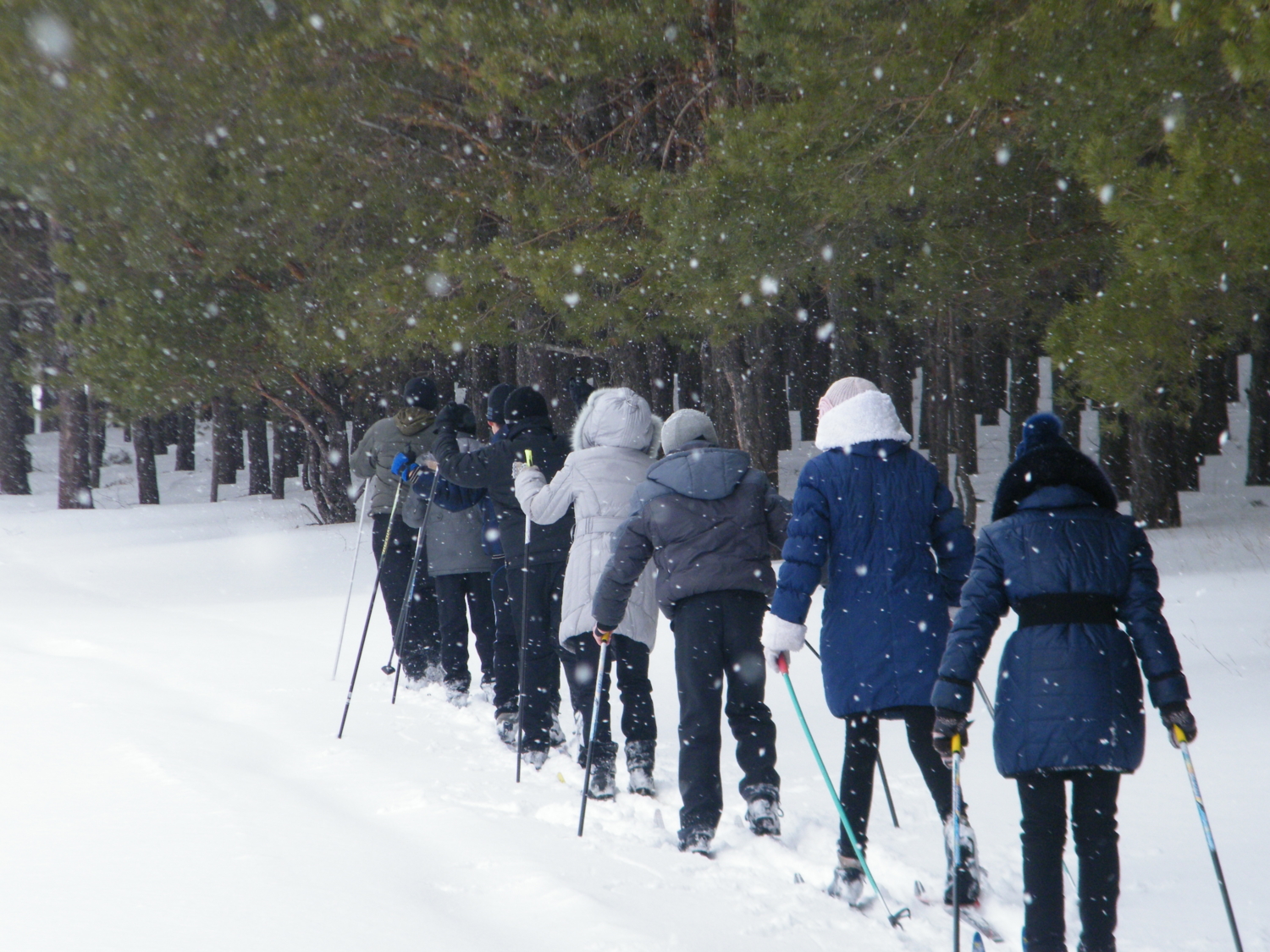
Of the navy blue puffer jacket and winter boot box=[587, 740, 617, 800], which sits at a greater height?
the navy blue puffer jacket

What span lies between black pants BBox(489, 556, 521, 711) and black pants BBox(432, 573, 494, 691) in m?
0.71

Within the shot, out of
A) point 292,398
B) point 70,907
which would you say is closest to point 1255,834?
point 70,907

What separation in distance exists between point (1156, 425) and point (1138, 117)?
7649 mm

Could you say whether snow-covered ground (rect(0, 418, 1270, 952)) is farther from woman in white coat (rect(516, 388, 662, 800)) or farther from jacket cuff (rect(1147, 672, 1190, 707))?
jacket cuff (rect(1147, 672, 1190, 707))

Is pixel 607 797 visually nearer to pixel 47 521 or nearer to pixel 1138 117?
pixel 1138 117

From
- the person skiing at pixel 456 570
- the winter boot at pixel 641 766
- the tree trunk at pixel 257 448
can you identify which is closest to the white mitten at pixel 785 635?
the winter boot at pixel 641 766

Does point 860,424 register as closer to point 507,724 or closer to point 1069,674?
point 1069,674

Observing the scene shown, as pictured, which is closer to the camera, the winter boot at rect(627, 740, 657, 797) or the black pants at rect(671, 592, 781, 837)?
the black pants at rect(671, 592, 781, 837)

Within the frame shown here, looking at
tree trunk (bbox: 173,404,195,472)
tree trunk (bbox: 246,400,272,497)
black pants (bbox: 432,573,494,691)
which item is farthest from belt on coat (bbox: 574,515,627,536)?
tree trunk (bbox: 173,404,195,472)

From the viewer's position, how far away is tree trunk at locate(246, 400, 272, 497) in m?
27.6

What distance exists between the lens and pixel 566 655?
5617mm

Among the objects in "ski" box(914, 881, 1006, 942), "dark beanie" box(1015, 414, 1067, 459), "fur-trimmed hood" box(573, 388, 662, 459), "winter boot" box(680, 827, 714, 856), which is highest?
"fur-trimmed hood" box(573, 388, 662, 459)

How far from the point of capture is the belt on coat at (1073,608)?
130 inches

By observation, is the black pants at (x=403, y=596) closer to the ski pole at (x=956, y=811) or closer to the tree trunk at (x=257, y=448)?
the ski pole at (x=956, y=811)
